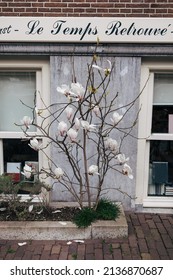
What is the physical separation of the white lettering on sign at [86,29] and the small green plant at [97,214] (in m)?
2.24

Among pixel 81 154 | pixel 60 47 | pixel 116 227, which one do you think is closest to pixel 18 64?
pixel 60 47

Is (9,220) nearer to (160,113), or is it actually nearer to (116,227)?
(116,227)

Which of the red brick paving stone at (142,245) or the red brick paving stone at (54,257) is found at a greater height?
the red brick paving stone at (142,245)

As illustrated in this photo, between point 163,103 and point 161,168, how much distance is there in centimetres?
100

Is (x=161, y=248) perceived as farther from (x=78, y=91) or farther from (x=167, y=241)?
(x=78, y=91)

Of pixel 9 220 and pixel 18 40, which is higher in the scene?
pixel 18 40

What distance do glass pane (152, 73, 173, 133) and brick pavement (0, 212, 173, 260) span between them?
153cm

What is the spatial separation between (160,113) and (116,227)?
6.00 feet

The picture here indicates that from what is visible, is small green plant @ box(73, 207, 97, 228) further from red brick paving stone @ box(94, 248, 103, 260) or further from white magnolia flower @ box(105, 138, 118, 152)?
white magnolia flower @ box(105, 138, 118, 152)

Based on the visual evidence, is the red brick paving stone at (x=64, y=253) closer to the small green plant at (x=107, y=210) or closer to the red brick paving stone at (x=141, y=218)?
the small green plant at (x=107, y=210)

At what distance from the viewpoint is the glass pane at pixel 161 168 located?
4810 mm

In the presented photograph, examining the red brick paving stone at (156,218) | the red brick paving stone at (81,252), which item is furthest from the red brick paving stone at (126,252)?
the red brick paving stone at (156,218)

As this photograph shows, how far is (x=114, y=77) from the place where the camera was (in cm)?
445

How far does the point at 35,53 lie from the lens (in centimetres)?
438
